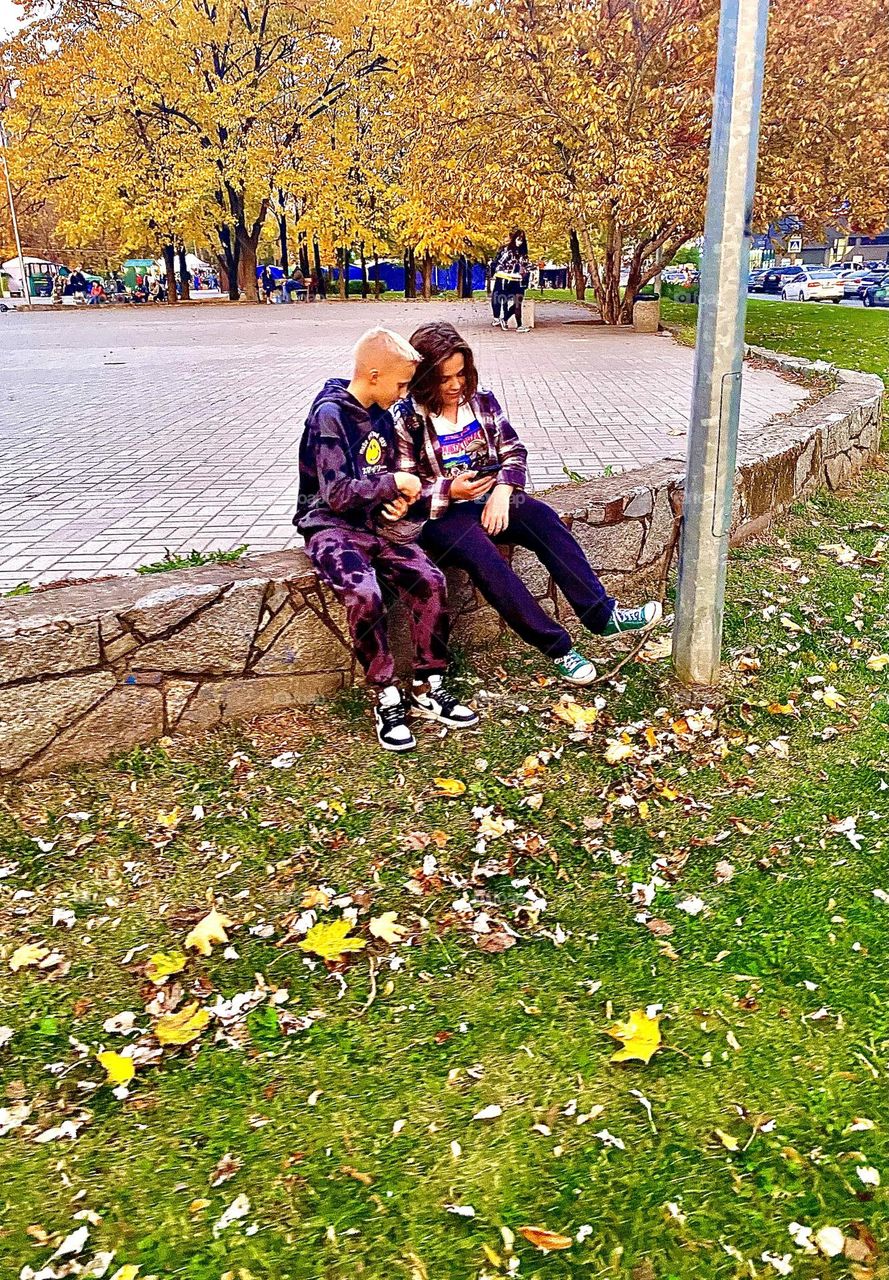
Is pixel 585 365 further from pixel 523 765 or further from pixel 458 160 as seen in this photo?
pixel 523 765

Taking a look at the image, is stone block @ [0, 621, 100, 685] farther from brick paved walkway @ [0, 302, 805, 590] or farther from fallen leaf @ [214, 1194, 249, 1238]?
fallen leaf @ [214, 1194, 249, 1238]

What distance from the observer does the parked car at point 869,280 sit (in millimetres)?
36188

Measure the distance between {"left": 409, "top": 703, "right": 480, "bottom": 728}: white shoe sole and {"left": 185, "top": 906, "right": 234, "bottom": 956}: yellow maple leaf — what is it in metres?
1.18

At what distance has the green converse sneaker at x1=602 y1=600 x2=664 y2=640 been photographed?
384 cm

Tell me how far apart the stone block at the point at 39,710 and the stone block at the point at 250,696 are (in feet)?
1.08

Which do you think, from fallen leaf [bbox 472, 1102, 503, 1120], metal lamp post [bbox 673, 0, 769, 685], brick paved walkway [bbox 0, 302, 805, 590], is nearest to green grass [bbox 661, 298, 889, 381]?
brick paved walkway [bbox 0, 302, 805, 590]

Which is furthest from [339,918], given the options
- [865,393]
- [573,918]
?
[865,393]

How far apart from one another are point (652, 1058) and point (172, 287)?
39.3 metres

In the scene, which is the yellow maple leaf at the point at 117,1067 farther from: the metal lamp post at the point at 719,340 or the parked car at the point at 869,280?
the parked car at the point at 869,280

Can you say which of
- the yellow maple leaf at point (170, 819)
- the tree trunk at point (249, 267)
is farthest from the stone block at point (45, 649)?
the tree trunk at point (249, 267)

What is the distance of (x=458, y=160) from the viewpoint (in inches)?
672

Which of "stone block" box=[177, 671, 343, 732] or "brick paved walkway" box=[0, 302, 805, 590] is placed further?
"brick paved walkway" box=[0, 302, 805, 590]

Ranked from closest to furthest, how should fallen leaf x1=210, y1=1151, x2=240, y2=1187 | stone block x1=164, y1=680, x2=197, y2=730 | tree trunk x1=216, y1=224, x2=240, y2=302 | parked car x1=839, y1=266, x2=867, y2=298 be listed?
fallen leaf x1=210, y1=1151, x2=240, y2=1187 < stone block x1=164, y1=680, x2=197, y2=730 < tree trunk x1=216, y1=224, x2=240, y2=302 < parked car x1=839, y1=266, x2=867, y2=298

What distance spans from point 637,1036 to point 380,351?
7.64 feet
